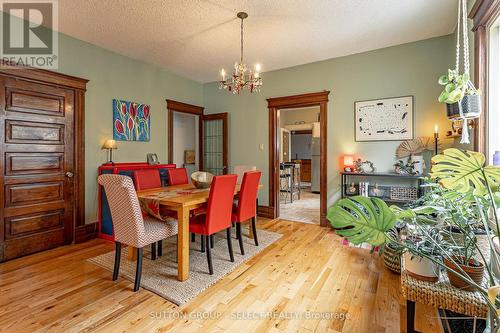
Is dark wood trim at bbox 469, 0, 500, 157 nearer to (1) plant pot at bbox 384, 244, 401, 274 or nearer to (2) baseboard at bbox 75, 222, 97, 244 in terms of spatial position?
(1) plant pot at bbox 384, 244, 401, 274

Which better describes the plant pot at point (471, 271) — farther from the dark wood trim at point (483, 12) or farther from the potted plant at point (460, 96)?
the dark wood trim at point (483, 12)

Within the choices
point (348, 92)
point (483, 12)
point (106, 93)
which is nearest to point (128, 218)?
point (106, 93)

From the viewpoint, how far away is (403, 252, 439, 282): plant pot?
1.33 m

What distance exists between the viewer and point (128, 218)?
7.05ft

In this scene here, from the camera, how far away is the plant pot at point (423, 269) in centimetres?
133

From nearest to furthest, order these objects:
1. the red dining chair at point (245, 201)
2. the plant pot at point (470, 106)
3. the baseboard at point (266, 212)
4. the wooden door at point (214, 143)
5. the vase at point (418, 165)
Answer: the plant pot at point (470, 106)
the red dining chair at point (245, 201)
the vase at point (418, 165)
the baseboard at point (266, 212)
the wooden door at point (214, 143)

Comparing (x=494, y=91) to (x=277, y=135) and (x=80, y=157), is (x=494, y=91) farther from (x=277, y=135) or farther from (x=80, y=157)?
(x=80, y=157)

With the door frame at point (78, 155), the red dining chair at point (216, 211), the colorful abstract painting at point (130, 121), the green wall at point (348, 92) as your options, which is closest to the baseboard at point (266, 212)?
the green wall at point (348, 92)

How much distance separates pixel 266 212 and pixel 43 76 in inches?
152

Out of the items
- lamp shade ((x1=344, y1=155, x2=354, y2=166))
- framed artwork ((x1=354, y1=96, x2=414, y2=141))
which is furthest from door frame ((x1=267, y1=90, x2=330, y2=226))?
framed artwork ((x1=354, y1=96, x2=414, y2=141))

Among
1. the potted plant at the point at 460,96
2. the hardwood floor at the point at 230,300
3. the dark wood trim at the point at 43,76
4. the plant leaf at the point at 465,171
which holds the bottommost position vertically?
the hardwood floor at the point at 230,300

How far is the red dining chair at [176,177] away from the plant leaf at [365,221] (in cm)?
298

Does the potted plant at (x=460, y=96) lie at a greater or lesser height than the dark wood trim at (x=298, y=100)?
lesser

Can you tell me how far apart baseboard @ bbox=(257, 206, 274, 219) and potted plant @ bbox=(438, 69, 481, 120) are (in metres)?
3.32
